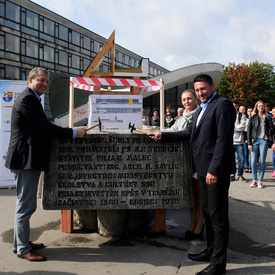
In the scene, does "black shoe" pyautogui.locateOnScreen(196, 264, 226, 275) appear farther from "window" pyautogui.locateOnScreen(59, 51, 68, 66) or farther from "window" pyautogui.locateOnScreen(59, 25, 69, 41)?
"window" pyautogui.locateOnScreen(59, 25, 69, 41)

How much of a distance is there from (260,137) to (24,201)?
600 centimetres

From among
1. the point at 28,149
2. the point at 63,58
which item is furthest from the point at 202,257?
the point at 63,58

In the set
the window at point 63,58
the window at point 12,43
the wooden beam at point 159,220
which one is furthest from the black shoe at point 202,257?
the window at point 63,58

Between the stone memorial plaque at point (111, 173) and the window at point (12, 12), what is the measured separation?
32365 millimetres

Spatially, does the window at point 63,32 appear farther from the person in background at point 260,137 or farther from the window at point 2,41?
the person in background at point 260,137

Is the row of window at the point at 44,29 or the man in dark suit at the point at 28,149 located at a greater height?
→ the row of window at the point at 44,29

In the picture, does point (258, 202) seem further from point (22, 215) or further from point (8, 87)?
point (8, 87)

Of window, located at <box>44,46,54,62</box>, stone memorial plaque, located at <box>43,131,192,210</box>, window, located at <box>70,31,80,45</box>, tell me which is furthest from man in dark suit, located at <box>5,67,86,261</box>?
window, located at <box>70,31,80,45</box>

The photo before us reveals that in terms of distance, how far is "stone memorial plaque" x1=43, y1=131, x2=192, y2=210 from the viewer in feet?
11.9

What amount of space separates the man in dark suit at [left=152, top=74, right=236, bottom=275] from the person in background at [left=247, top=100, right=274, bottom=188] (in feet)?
15.2

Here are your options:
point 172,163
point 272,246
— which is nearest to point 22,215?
point 172,163

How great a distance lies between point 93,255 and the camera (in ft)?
11.6

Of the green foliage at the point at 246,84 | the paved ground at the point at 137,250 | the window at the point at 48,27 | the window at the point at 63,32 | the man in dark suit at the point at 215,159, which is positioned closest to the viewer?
the man in dark suit at the point at 215,159

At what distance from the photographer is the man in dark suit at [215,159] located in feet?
9.90
